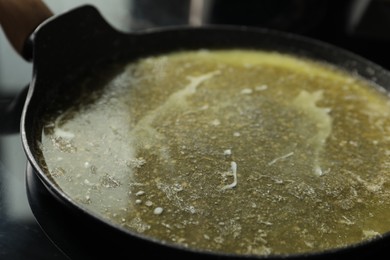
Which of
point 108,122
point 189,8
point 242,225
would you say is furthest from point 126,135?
point 189,8

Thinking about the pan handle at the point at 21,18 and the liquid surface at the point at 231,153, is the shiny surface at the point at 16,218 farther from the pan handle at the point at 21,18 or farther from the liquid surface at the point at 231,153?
the pan handle at the point at 21,18

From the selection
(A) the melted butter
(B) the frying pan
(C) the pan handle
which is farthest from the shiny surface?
(A) the melted butter

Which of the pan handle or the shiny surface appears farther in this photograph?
the pan handle

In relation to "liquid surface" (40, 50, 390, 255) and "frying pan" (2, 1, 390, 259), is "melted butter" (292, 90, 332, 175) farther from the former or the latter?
"frying pan" (2, 1, 390, 259)

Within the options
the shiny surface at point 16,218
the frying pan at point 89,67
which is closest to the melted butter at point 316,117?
the frying pan at point 89,67

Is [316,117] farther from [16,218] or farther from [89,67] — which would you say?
[16,218]

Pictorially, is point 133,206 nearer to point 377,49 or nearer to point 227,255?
point 227,255
